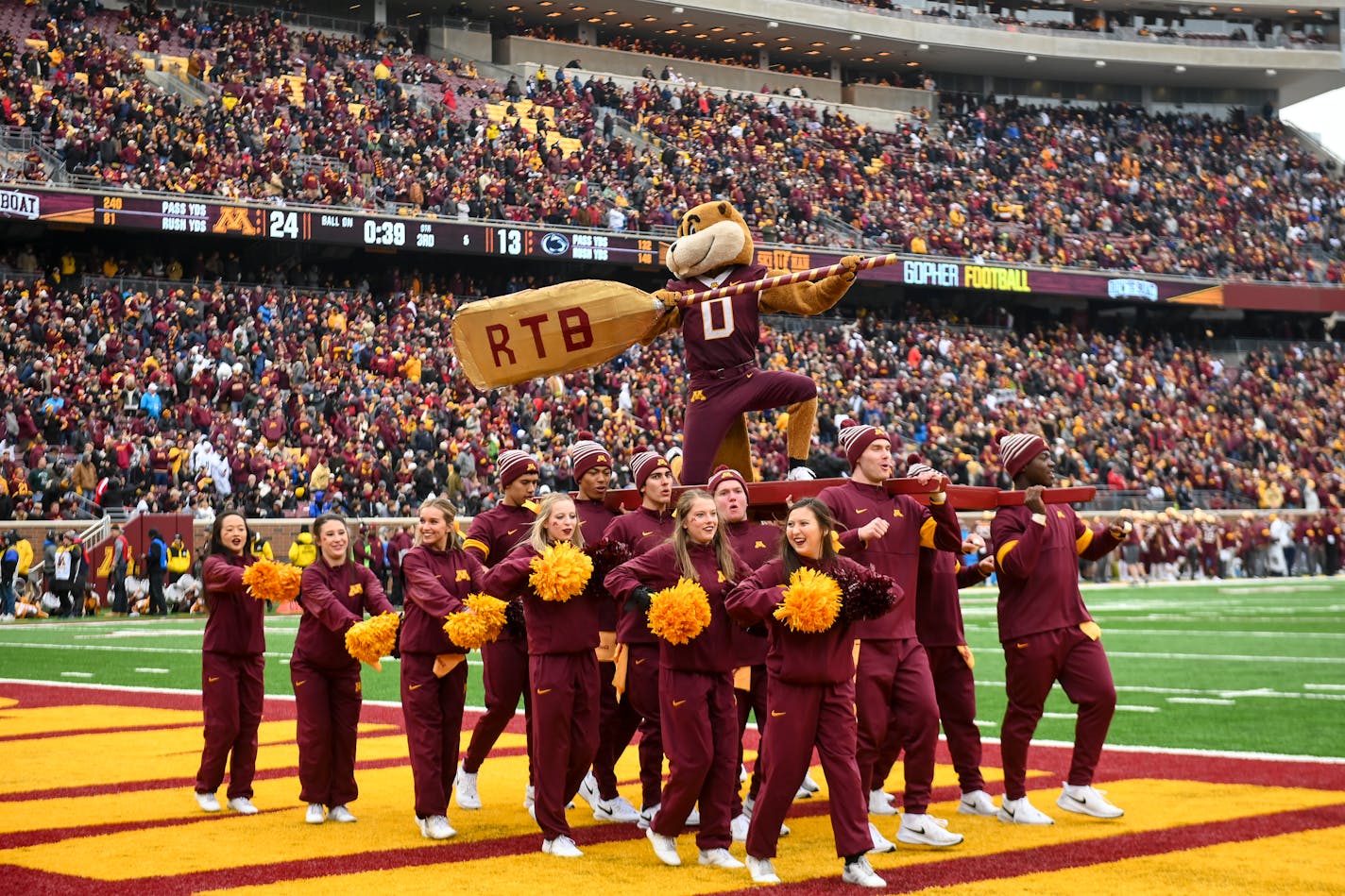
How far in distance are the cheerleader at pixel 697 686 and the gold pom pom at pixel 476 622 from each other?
733 mm

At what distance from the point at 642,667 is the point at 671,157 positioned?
29.2 meters

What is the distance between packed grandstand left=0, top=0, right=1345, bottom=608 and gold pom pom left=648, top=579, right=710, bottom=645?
1103 centimetres

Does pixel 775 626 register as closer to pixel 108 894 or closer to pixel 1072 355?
pixel 108 894

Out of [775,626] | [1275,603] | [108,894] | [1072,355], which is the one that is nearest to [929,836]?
[775,626]

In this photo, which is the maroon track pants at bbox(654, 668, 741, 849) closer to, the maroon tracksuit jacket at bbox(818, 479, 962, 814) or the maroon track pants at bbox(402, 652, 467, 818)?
the maroon tracksuit jacket at bbox(818, 479, 962, 814)

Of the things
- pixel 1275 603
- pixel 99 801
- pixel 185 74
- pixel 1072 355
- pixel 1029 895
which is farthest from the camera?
pixel 1072 355

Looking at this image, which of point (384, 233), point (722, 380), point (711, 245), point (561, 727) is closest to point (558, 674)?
point (561, 727)

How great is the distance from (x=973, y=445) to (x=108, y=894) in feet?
89.9

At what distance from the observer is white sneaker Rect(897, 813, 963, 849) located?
6.92m

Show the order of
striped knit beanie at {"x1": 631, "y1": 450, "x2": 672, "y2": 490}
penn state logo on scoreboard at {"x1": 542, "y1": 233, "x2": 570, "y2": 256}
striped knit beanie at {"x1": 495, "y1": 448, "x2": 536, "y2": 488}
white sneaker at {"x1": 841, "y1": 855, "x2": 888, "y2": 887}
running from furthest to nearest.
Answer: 1. penn state logo on scoreboard at {"x1": 542, "y1": 233, "x2": 570, "y2": 256}
2. striped knit beanie at {"x1": 495, "y1": 448, "x2": 536, "y2": 488}
3. striped knit beanie at {"x1": 631, "y1": 450, "x2": 672, "y2": 490}
4. white sneaker at {"x1": 841, "y1": 855, "x2": 888, "y2": 887}

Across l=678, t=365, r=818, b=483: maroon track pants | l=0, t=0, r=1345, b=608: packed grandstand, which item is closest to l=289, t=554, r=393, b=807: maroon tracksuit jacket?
l=678, t=365, r=818, b=483: maroon track pants

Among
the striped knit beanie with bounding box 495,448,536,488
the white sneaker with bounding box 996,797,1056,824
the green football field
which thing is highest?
the striped knit beanie with bounding box 495,448,536,488

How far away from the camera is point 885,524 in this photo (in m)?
6.66

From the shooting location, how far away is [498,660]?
8062mm
